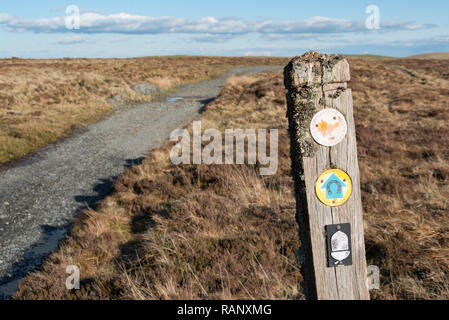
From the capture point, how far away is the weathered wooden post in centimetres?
184

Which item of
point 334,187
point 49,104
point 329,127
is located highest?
point 49,104

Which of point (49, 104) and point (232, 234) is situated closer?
point (232, 234)

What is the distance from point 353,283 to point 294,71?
4.03 feet

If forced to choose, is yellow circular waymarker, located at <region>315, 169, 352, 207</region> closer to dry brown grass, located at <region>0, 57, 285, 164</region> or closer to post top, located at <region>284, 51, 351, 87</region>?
post top, located at <region>284, 51, 351, 87</region>

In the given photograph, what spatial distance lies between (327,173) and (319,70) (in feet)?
1.79

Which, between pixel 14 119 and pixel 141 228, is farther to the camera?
pixel 14 119

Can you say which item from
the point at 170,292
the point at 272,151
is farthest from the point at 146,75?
the point at 170,292

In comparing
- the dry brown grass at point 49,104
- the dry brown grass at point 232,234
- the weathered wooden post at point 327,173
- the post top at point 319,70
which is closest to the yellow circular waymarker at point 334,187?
the weathered wooden post at point 327,173

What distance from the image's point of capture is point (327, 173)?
6.18 feet

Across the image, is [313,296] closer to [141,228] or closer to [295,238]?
[295,238]

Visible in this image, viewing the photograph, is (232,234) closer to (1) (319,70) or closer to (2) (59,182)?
(1) (319,70)

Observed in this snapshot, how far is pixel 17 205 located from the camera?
771cm

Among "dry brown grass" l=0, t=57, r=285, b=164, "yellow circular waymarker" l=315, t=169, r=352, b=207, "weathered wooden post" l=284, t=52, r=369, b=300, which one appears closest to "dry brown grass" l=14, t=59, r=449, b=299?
"weathered wooden post" l=284, t=52, r=369, b=300

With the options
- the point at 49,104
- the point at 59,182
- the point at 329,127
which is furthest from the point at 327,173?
the point at 49,104
